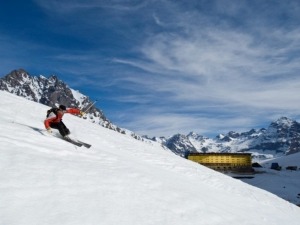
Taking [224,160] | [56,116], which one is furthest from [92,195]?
[224,160]

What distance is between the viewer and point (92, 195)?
29.4 ft

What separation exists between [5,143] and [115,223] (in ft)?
18.6

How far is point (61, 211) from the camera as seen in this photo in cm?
759

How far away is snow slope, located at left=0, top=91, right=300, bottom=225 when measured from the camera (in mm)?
7645

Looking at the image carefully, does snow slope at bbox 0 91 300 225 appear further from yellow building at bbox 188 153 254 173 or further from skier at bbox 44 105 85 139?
yellow building at bbox 188 153 254 173

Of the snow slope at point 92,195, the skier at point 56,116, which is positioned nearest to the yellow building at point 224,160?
the snow slope at point 92,195

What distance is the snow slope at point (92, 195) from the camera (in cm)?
764

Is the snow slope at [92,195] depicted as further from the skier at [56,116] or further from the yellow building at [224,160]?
the yellow building at [224,160]

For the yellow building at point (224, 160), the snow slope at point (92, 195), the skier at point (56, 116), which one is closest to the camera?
the snow slope at point (92, 195)

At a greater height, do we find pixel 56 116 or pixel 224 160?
pixel 224 160

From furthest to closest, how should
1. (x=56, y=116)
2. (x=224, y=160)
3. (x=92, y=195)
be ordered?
(x=224, y=160)
(x=56, y=116)
(x=92, y=195)

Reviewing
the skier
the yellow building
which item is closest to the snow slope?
the skier

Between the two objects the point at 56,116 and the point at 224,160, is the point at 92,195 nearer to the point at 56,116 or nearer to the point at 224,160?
the point at 56,116

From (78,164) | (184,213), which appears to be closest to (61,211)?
(184,213)
